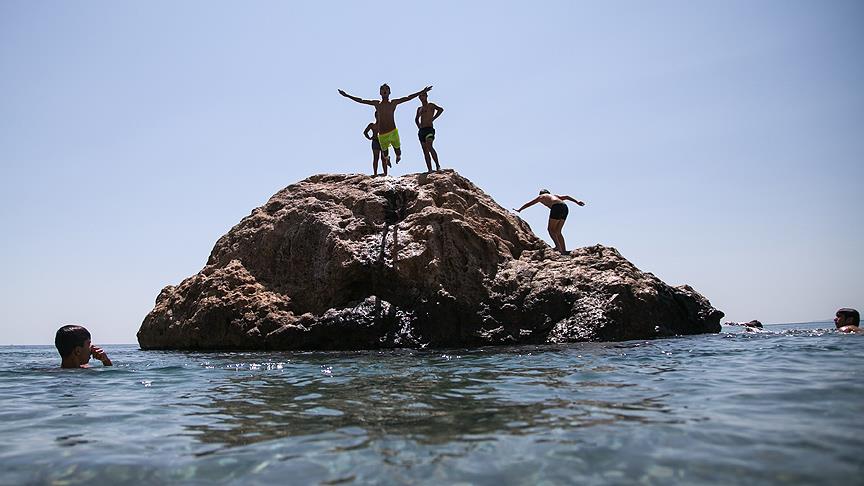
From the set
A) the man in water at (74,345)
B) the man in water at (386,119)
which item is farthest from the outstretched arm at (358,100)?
the man in water at (74,345)

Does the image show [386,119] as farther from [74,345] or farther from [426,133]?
[74,345]

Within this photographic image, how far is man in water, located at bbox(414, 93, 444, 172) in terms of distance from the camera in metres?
13.5

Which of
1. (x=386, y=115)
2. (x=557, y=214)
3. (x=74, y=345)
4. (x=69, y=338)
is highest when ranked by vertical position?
(x=386, y=115)

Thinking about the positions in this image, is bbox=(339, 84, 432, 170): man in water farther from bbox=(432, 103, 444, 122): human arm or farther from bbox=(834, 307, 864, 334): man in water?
bbox=(834, 307, 864, 334): man in water

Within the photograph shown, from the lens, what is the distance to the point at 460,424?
13.8 feet

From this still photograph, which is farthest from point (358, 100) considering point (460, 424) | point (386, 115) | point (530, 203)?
point (460, 424)

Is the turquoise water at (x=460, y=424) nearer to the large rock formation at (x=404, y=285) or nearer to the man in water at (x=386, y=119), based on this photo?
the large rock formation at (x=404, y=285)

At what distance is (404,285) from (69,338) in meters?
5.44

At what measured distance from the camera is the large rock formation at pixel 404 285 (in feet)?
35.8

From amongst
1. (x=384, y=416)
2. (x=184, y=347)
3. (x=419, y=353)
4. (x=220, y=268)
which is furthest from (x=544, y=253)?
(x=384, y=416)

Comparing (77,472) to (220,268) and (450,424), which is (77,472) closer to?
(450,424)

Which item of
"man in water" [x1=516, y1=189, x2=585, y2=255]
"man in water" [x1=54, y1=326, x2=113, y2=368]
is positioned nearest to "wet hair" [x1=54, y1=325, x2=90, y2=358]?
"man in water" [x1=54, y1=326, x2=113, y2=368]

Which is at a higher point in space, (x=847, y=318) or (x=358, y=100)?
(x=358, y=100)

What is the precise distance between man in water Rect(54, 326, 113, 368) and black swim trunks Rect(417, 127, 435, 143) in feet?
25.9
